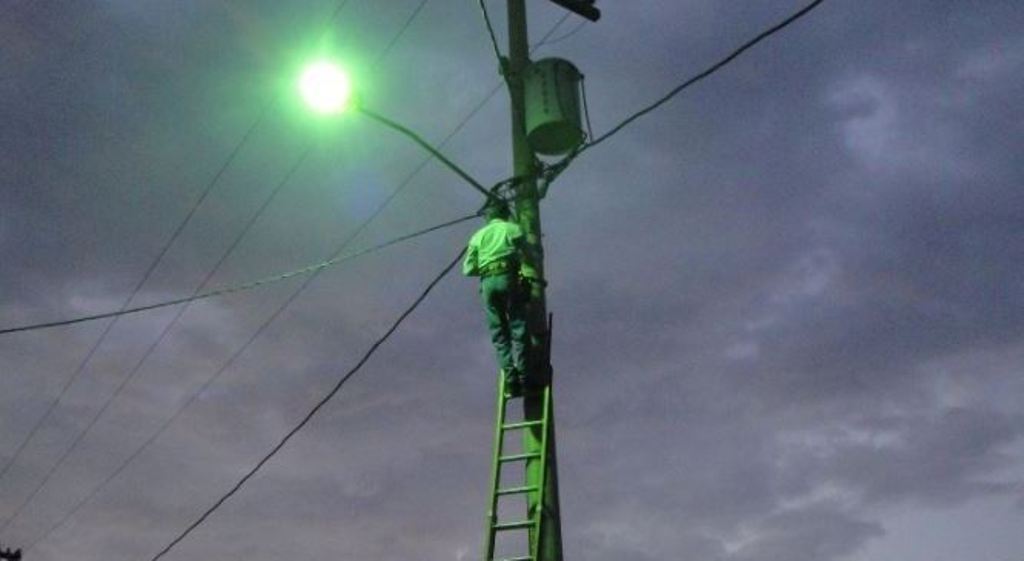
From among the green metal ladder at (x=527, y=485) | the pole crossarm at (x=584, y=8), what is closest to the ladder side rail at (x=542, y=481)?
the green metal ladder at (x=527, y=485)

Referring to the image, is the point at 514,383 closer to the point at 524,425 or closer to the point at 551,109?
the point at 524,425

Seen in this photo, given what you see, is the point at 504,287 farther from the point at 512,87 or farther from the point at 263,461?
the point at 263,461

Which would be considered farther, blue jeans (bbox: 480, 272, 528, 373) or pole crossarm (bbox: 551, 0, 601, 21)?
pole crossarm (bbox: 551, 0, 601, 21)

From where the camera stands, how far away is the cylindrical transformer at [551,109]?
9289 millimetres

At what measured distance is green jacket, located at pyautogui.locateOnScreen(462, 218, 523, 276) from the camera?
832 centimetres

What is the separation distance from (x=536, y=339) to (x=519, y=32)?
358cm

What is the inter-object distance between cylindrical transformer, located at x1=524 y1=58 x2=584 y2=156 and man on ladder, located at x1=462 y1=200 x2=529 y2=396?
1.31 m

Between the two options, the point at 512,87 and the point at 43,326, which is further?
the point at 43,326

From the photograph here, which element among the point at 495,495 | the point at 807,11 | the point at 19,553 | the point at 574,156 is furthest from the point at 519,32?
the point at 19,553

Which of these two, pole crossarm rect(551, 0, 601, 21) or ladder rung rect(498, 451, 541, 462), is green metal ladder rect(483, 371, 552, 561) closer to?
ladder rung rect(498, 451, 541, 462)

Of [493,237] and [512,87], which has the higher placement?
[512,87]

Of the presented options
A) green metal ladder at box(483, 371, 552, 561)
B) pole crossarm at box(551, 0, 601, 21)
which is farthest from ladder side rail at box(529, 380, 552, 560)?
pole crossarm at box(551, 0, 601, 21)

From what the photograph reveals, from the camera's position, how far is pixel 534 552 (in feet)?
23.2

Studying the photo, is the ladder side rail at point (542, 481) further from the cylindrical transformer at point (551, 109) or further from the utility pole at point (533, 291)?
the cylindrical transformer at point (551, 109)
